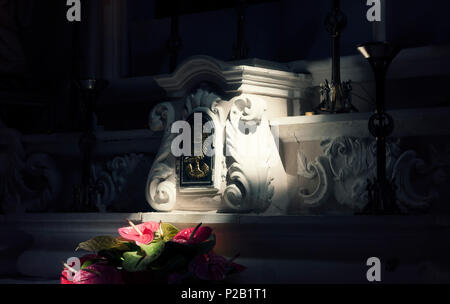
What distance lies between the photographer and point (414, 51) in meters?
3.30

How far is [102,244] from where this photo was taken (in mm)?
3170

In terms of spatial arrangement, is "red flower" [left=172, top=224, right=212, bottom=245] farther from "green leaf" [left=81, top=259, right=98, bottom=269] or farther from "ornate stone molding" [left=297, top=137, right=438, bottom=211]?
"ornate stone molding" [left=297, top=137, right=438, bottom=211]

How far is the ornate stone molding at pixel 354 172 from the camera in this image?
3.11m

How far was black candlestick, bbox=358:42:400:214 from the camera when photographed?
3016 millimetres

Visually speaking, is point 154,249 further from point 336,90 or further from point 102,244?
point 336,90

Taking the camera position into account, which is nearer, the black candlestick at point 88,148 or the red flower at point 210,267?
the red flower at point 210,267

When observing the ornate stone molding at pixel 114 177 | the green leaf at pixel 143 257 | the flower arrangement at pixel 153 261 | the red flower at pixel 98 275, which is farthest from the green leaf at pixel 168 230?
the ornate stone molding at pixel 114 177

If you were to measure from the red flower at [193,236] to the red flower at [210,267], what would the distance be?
69 millimetres

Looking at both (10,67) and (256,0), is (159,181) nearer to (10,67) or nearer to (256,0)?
(256,0)

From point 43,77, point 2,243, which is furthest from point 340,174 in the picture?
point 43,77

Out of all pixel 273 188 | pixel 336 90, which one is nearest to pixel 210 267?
pixel 273 188

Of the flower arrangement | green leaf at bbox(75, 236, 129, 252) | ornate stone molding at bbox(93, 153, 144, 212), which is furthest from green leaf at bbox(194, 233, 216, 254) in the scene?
ornate stone molding at bbox(93, 153, 144, 212)

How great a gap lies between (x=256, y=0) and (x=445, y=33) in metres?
1.27

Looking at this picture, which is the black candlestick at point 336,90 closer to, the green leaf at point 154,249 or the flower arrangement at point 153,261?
the flower arrangement at point 153,261
